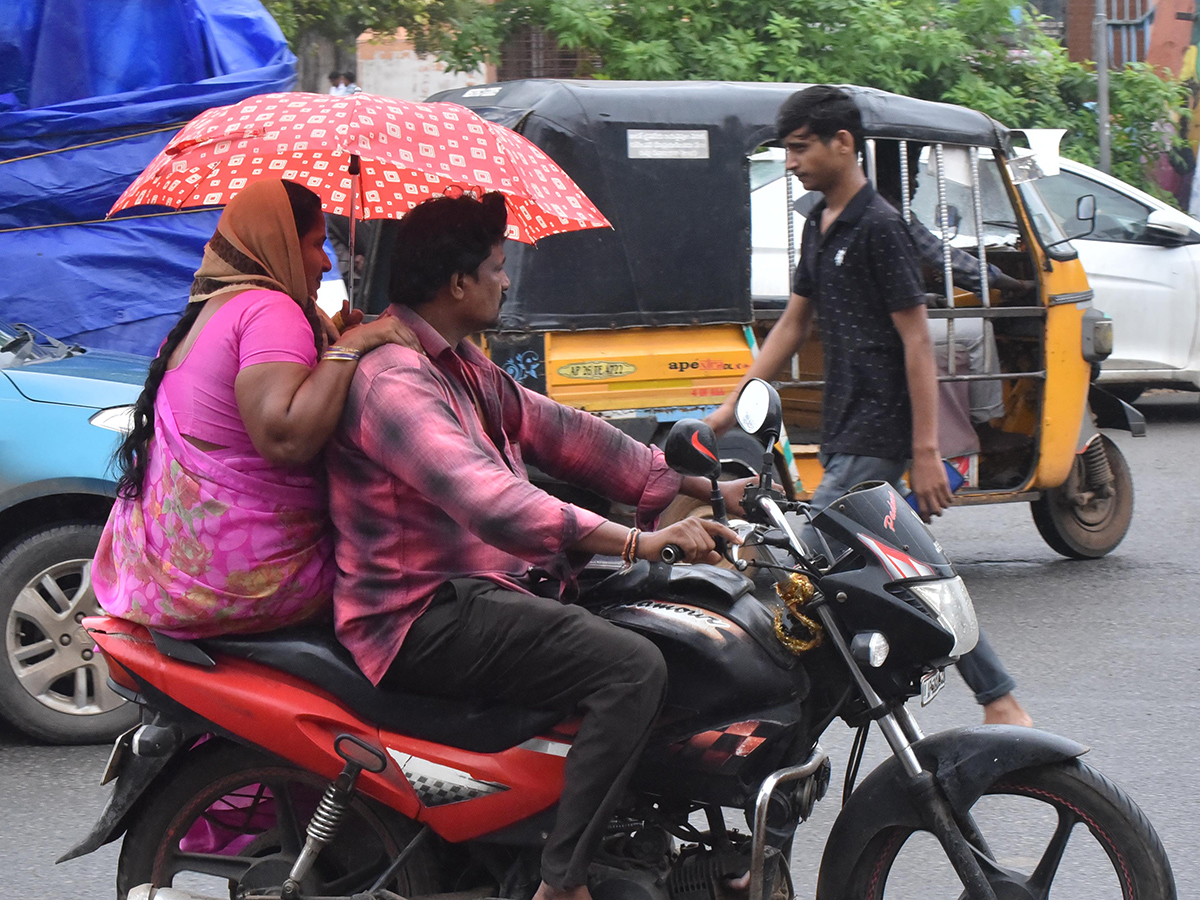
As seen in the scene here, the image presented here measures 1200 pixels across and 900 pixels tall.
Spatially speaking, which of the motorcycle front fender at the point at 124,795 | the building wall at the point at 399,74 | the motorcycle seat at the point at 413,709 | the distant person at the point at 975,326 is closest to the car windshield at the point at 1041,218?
the distant person at the point at 975,326

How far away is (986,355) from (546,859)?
4566mm

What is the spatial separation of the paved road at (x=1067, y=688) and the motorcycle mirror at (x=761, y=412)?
105 cm

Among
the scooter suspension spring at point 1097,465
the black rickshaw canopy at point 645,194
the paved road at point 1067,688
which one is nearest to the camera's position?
the paved road at point 1067,688

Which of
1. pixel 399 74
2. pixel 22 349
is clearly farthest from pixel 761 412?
pixel 399 74

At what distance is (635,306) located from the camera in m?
5.71

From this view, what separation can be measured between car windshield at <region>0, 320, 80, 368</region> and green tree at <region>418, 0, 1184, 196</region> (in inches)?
264

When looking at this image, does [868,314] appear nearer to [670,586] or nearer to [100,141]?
[670,586]

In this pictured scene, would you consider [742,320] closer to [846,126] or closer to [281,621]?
[846,126]

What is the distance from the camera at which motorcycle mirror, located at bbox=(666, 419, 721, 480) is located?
2.61 meters

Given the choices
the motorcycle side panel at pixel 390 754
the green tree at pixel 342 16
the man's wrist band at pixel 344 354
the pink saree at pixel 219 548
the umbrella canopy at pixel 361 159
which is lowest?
the motorcycle side panel at pixel 390 754

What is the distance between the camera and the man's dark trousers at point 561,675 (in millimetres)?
2545

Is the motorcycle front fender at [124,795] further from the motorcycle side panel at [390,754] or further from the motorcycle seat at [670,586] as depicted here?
the motorcycle seat at [670,586]

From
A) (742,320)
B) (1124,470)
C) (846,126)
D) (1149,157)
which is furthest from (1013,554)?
(1149,157)

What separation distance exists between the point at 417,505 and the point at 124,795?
0.83 meters
